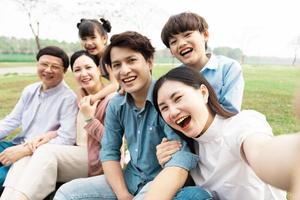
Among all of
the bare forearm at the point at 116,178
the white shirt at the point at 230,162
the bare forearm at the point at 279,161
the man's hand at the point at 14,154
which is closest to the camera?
the bare forearm at the point at 279,161

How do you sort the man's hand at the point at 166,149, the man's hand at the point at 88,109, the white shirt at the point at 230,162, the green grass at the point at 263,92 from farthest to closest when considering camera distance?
the green grass at the point at 263,92, the man's hand at the point at 88,109, the man's hand at the point at 166,149, the white shirt at the point at 230,162

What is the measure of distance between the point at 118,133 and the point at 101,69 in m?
0.66

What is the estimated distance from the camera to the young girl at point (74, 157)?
1.94 m

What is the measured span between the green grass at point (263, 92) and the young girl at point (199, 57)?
92.1 inches

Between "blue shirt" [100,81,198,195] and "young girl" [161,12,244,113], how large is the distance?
1.20ft

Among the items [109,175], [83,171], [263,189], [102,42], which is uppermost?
[102,42]

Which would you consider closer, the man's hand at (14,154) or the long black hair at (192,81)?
the long black hair at (192,81)

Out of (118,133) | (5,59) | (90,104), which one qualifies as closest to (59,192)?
(118,133)

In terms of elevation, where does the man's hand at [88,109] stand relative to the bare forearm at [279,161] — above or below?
below

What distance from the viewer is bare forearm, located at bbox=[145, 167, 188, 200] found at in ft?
4.66

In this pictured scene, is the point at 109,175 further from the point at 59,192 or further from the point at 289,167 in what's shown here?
the point at 289,167

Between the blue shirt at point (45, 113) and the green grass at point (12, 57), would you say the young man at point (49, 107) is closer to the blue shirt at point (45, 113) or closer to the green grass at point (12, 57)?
the blue shirt at point (45, 113)

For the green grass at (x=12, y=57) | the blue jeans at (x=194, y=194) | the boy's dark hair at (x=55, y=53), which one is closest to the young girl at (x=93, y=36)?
the boy's dark hair at (x=55, y=53)

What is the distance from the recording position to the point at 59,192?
68.4 inches
